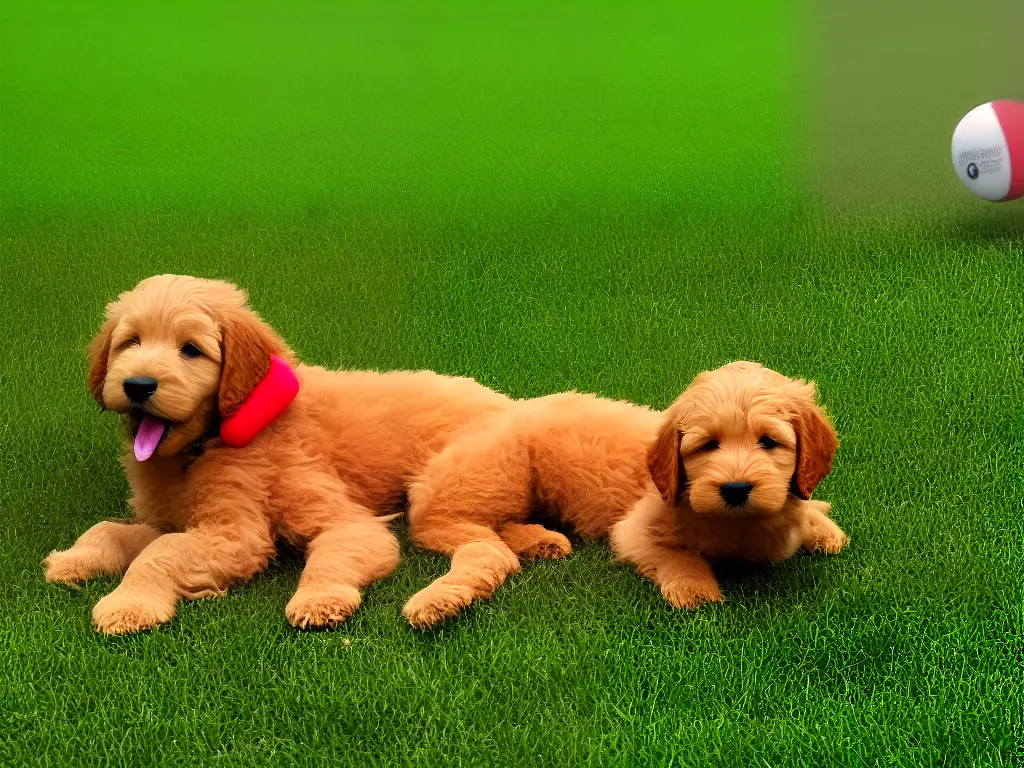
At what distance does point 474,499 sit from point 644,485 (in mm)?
648

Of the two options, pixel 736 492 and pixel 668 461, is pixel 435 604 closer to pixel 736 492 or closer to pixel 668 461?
pixel 668 461

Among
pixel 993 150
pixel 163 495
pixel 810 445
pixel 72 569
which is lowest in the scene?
pixel 72 569

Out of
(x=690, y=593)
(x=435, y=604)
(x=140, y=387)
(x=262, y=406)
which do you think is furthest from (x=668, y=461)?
(x=140, y=387)

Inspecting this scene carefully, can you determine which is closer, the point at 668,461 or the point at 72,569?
the point at 668,461

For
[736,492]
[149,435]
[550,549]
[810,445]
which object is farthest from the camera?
[550,549]

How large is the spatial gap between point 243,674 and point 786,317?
406 centimetres

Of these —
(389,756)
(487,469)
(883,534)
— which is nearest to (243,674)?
(389,756)

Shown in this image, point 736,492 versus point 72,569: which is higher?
point 736,492

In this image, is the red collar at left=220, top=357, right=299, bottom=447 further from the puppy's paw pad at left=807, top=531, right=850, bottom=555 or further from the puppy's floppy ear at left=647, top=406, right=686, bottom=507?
the puppy's paw pad at left=807, top=531, right=850, bottom=555

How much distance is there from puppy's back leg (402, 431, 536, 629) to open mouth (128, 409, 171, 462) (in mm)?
979

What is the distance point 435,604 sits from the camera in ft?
11.8

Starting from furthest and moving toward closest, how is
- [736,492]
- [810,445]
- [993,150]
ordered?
[993,150]
[810,445]
[736,492]

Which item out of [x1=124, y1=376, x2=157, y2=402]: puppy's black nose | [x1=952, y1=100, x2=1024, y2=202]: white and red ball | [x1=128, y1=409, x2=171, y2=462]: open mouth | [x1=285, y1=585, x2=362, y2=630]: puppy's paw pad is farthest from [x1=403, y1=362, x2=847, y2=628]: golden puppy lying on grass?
[x1=952, y1=100, x2=1024, y2=202]: white and red ball

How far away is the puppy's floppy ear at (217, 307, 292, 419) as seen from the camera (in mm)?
4055
